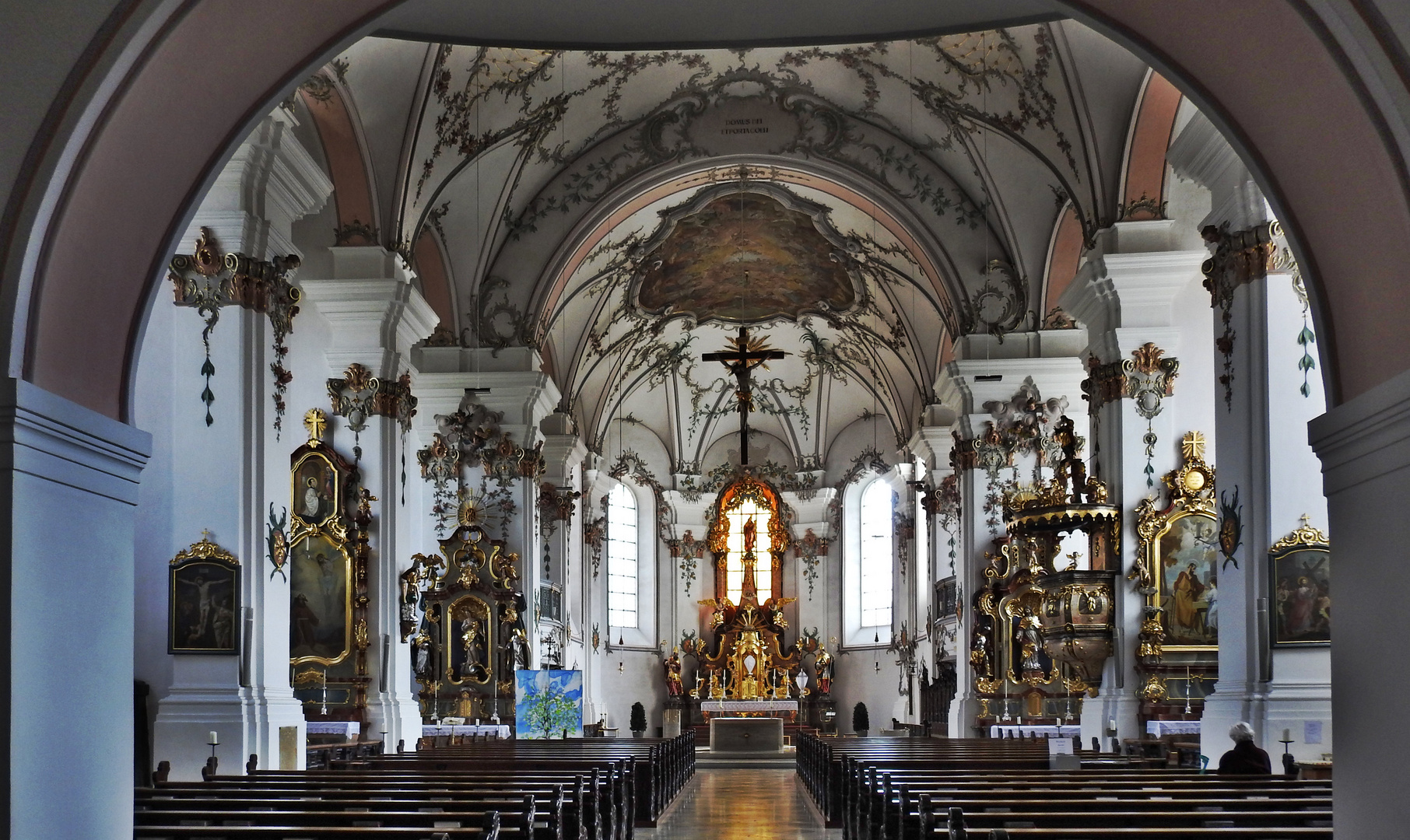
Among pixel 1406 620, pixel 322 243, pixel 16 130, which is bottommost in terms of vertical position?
pixel 1406 620

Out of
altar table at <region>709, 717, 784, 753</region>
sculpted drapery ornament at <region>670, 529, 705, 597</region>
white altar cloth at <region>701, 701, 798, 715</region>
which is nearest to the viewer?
altar table at <region>709, 717, 784, 753</region>

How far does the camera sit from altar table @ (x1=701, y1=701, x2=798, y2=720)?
30.5 meters

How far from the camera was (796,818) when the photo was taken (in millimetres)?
14617

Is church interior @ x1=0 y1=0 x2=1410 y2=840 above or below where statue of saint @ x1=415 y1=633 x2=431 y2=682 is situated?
above

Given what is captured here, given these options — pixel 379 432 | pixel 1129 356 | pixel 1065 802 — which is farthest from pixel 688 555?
pixel 1065 802

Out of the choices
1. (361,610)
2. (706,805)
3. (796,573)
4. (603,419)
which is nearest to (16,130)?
(361,610)

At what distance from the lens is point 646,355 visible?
29.0m

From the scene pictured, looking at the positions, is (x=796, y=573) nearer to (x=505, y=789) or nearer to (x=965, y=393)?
(x=965, y=393)

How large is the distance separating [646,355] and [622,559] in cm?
611

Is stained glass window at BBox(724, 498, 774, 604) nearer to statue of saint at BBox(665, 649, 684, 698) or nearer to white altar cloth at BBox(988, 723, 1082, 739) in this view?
statue of saint at BBox(665, 649, 684, 698)

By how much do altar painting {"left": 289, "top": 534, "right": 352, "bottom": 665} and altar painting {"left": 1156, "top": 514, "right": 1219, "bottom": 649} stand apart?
309 inches

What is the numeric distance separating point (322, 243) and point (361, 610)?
3.80 metres

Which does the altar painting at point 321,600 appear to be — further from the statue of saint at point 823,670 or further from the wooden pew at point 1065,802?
the statue of saint at point 823,670

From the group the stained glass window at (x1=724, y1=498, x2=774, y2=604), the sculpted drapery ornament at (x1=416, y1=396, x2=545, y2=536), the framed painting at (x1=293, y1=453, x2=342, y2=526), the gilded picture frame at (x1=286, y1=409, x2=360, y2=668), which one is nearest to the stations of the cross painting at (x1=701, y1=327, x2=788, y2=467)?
the sculpted drapery ornament at (x1=416, y1=396, x2=545, y2=536)
